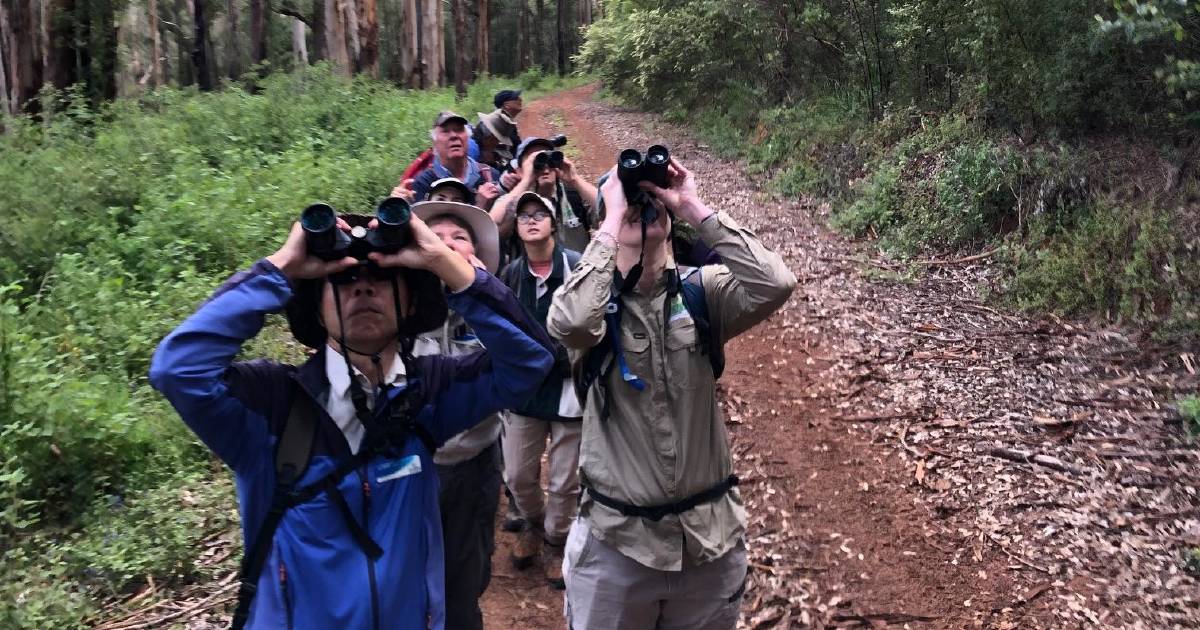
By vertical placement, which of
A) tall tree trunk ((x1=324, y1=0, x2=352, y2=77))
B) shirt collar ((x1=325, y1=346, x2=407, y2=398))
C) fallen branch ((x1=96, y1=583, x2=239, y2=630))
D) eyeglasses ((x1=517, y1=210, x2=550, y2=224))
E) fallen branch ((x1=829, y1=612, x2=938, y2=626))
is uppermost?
tall tree trunk ((x1=324, y1=0, x2=352, y2=77))

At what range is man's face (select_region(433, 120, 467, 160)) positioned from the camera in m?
5.60

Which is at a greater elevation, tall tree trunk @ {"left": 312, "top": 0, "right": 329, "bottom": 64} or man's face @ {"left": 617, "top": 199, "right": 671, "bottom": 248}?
tall tree trunk @ {"left": 312, "top": 0, "right": 329, "bottom": 64}

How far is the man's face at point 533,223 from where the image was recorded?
4035 mm

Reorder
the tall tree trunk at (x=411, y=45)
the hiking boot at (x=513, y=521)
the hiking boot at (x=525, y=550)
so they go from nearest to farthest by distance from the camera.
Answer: the hiking boot at (x=525, y=550) < the hiking boot at (x=513, y=521) < the tall tree trunk at (x=411, y=45)

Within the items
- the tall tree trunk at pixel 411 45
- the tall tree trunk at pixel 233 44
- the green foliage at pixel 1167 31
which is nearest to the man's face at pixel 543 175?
the green foliage at pixel 1167 31

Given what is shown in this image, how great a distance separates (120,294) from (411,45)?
23792 mm

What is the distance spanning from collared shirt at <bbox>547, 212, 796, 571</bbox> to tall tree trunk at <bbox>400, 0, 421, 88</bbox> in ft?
83.6

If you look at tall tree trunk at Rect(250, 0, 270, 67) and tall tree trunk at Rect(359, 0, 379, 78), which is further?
tall tree trunk at Rect(250, 0, 270, 67)

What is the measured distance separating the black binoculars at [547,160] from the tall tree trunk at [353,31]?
755 inches

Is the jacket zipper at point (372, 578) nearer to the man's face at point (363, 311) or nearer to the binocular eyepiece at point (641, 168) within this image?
the man's face at point (363, 311)

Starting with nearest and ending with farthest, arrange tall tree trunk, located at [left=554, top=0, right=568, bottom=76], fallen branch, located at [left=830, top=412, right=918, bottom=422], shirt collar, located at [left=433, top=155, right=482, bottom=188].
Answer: shirt collar, located at [left=433, top=155, right=482, bottom=188] < fallen branch, located at [left=830, top=412, right=918, bottom=422] < tall tree trunk, located at [left=554, top=0, right=568, bottom=76]

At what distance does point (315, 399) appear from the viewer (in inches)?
82.0

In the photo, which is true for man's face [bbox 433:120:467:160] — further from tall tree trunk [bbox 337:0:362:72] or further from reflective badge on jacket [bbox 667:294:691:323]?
tall tree trunk [bbox 337:0:362:72]

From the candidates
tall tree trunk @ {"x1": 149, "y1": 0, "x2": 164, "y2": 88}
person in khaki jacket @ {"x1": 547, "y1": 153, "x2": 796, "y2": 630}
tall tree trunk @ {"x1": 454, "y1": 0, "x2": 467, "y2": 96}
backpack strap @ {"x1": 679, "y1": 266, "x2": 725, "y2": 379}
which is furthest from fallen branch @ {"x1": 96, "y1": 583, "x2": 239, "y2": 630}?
tall tree trunk @ {"x1": 454, "y1": 0, "x2": 467, "y2": 96}
